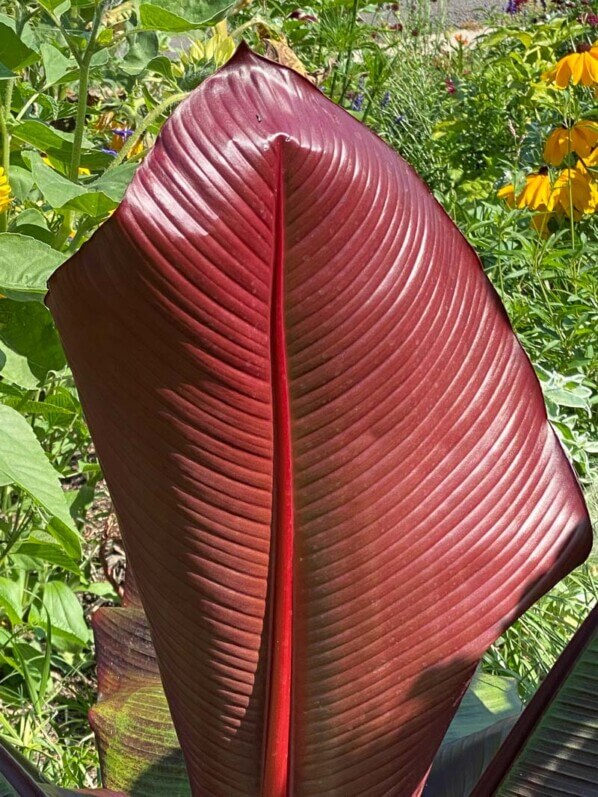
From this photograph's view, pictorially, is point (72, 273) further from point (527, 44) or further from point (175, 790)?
point (527, 44)

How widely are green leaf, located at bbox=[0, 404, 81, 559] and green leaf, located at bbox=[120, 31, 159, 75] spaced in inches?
27.5

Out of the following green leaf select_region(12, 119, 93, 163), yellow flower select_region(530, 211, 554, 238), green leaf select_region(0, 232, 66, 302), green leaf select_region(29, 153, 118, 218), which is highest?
green leaf select_region(29, 153, 118, 218)

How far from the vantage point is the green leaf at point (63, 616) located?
156 centimetres

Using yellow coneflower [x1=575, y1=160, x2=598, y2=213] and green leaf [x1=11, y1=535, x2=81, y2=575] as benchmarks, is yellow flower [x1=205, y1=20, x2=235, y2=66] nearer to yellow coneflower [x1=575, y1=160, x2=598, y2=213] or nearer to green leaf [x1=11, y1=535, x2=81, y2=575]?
green leaf [x1=11, y1=535, x2=81, y2=575]

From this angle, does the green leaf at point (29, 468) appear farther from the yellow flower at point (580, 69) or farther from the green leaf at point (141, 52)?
the yellow flower at point (580, 69)

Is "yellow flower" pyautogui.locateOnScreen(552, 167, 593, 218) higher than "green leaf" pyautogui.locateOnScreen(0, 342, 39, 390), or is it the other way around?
"green leaf" pyautogui.locateOnScreen(0, 342, 39, 390)

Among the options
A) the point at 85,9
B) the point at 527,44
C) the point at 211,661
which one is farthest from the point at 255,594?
the point at 527,44

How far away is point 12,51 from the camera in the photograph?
1.26 metres

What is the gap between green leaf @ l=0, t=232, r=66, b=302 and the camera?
3.66 feet

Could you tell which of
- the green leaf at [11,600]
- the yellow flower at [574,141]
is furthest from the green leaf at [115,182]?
the yellow flower at [574,141]

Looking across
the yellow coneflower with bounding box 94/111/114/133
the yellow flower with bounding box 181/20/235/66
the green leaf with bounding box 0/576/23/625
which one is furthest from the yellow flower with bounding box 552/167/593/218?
the green leaf with bounding box 0/576/23/625

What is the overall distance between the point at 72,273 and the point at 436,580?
31cm

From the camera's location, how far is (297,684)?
688mm

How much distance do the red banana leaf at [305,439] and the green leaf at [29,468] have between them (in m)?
0.35
